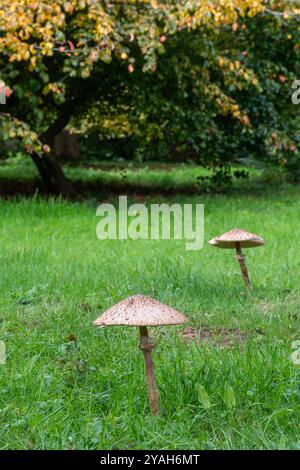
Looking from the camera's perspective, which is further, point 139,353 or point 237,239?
point 237,239

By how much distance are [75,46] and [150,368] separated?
9.35 metres

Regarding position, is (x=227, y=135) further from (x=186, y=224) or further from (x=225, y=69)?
(x=186, y=224)

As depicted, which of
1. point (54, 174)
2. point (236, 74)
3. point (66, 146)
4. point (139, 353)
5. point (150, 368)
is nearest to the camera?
point (150, 368)

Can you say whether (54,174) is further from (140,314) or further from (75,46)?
(140,314)

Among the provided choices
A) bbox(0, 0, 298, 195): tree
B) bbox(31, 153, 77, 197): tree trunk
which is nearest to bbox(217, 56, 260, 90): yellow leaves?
bbox(0, 0, 298, 195): tree

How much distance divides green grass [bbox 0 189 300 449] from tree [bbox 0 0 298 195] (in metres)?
2.78

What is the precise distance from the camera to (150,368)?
3.38 meters

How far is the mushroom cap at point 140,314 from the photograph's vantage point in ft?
10.5

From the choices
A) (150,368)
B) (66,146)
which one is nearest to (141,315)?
(150,368)

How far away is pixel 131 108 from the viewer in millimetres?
15594

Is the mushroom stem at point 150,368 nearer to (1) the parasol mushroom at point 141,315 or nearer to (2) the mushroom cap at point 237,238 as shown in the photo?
(1) the parasol mushroom at point 141,315

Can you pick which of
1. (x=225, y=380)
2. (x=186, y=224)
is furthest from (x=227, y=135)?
(x=225, y=380)

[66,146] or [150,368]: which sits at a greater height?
[150,368]

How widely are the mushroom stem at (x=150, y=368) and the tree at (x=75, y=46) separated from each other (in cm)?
648
